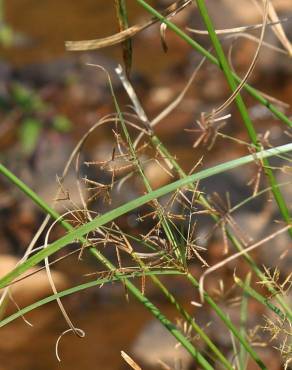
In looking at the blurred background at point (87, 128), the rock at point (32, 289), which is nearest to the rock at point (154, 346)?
the blurred background at point (87, 128)

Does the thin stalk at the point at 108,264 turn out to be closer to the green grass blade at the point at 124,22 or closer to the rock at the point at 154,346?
the green grass blade at the point at 124,22

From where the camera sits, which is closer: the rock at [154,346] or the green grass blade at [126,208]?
the green grass blade at [126,208]

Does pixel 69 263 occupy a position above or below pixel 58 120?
below

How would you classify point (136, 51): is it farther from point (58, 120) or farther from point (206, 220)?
point (206, 220)

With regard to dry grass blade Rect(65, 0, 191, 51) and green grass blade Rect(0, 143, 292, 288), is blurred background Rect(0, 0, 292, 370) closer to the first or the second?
dry grass blade Rect(65, 0, 191, 51)

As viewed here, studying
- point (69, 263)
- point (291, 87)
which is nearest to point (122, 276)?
point (69, 263)

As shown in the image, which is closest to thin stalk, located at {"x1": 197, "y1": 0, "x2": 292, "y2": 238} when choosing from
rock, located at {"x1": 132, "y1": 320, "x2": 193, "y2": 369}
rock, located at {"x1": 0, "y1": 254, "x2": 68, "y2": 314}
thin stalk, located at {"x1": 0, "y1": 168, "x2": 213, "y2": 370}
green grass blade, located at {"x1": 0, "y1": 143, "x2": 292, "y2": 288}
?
green grass blade, located at {"x1": 0, "y1": 143, "x2": 292, "y2": 288}

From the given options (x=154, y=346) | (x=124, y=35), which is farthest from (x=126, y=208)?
(x=154, y=346)

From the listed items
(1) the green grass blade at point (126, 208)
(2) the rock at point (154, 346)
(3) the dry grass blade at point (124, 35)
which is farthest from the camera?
(2) the rock at point (154, 346)
